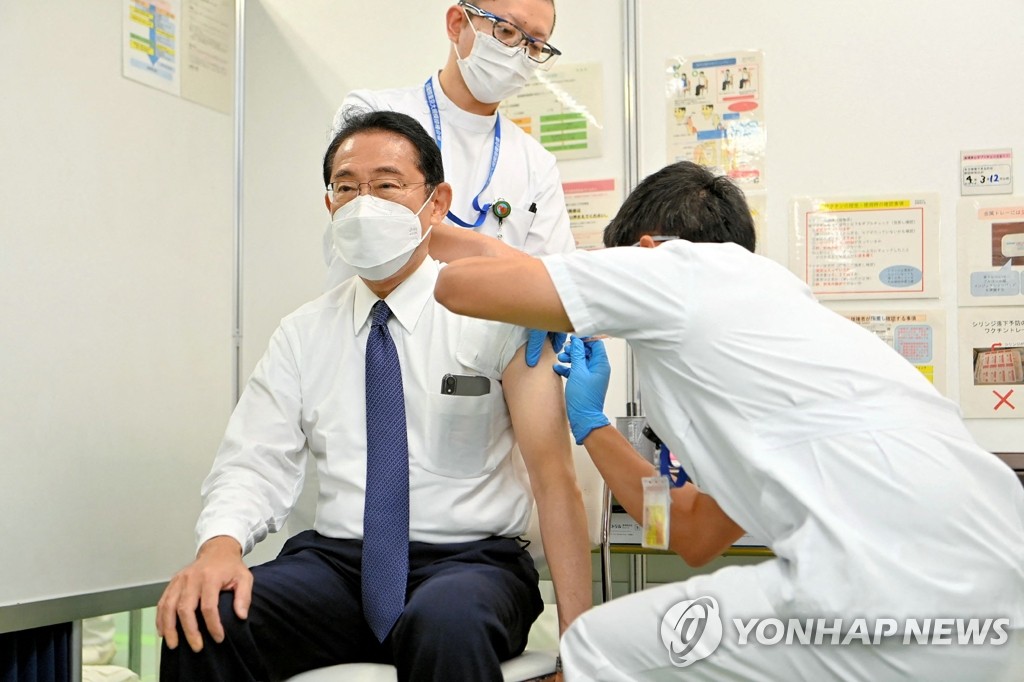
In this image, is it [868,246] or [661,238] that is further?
[868,246]

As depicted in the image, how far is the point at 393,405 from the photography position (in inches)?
70.8

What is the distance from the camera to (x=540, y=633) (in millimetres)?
2777

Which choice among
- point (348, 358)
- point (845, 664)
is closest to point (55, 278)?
point (348, 358)

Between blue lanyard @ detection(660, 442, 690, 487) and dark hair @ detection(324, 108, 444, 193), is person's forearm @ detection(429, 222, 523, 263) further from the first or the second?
blue lanyard @ detection(660, 442, 690, 487)

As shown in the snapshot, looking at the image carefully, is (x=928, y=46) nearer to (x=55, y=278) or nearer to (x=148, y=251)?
(x=148, y=251)

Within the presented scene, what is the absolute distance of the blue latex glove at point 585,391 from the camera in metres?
1.64

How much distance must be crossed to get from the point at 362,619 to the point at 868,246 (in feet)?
5.72

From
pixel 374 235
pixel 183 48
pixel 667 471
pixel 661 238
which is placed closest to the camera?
pixel 661 238

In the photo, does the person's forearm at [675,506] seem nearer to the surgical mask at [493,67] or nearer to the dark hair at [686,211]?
the dark hair at [686,211]

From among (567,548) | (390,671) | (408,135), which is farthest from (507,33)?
(390,671)

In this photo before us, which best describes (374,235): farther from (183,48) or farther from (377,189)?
(183,48)

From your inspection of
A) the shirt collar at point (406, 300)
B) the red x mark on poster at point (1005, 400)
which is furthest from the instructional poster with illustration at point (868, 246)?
the shirt collar at point (406, 300)

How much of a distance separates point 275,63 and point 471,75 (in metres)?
1.03

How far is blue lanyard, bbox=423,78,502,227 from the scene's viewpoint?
7.77ft
